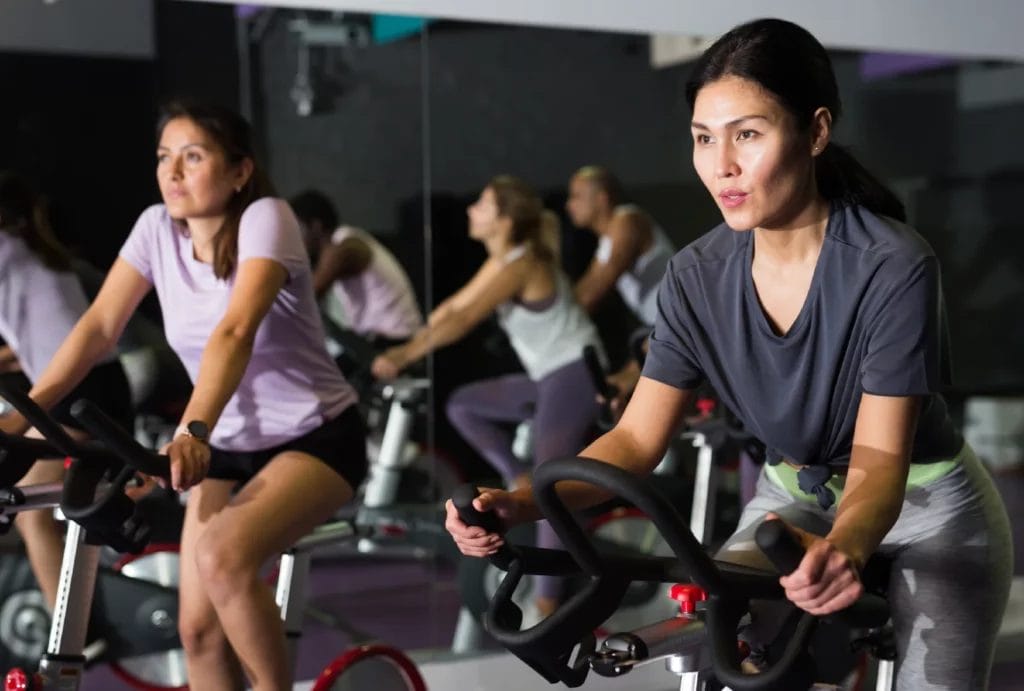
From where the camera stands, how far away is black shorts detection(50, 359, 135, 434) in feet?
11.6

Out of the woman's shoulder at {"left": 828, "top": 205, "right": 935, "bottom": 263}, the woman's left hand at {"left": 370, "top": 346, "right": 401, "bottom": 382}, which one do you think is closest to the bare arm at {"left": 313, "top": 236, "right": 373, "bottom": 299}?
the woman's left hand at {"left": 370, "top": 346, "right": 401, "bottom": 382}

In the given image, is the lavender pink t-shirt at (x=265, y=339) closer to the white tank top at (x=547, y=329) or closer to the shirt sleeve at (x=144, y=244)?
the shirt sleeve at (x=144, y=244)

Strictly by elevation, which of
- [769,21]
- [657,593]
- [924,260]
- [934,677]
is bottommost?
[657,593]

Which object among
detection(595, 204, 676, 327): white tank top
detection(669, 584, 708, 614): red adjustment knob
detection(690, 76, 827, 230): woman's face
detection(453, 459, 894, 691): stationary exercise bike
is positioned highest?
detection(690, 76, 827, 230): woman's face

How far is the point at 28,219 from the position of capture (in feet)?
11.3

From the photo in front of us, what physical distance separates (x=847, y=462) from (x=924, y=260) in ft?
1.11

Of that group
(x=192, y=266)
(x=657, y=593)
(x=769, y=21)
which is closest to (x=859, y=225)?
(x=769, y=21)

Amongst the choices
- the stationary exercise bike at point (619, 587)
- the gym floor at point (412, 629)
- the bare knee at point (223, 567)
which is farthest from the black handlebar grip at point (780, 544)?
the gym floor at point (412, 629)

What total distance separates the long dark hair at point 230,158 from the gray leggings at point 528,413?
1.63m

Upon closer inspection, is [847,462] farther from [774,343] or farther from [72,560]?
[72,560]

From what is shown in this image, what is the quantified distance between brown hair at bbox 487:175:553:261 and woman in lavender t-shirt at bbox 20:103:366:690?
5.12 feet

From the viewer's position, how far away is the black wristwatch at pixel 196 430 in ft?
7.25

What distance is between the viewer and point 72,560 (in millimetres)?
2402

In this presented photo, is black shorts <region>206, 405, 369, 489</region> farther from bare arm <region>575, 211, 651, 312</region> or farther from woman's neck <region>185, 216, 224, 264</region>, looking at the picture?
bare arm <region>575, 211, 651, 312</region>
